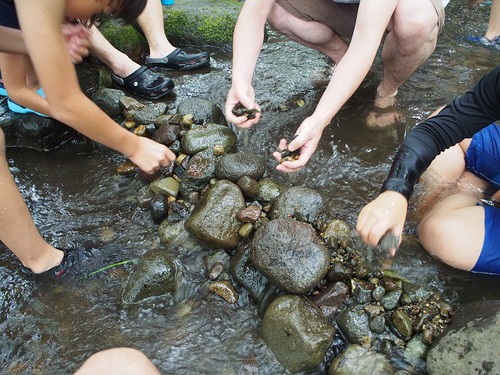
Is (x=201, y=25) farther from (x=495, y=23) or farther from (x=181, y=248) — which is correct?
(x=495, y=23)

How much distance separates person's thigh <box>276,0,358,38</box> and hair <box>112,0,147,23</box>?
5.23 feet

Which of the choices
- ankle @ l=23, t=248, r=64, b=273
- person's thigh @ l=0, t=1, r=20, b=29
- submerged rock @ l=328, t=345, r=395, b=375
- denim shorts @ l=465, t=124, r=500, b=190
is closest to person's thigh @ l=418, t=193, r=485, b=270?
denim shorts @ l=465, t=124, r=500, b=190

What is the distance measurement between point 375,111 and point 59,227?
2477 mm

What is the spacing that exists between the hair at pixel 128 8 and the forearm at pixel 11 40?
0.60 metres

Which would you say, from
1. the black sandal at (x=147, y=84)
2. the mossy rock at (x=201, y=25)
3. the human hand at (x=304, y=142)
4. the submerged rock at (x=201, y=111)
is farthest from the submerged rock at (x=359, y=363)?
the mossy rock at (x=201, y=25)

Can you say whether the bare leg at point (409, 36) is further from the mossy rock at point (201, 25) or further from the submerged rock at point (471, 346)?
the mossy rock at point (201, 25)

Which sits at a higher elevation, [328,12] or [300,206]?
[328,12]

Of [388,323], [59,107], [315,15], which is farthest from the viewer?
[315,15]

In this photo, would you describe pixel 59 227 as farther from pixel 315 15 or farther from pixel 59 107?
pixel 315 15

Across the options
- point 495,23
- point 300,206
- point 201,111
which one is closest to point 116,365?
point 300,206

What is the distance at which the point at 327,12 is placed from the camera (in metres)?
3.08

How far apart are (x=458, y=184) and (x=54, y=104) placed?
238 centimetres

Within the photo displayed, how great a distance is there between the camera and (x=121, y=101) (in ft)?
11.0

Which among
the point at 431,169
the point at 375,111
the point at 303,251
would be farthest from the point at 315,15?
the point at 303,251
